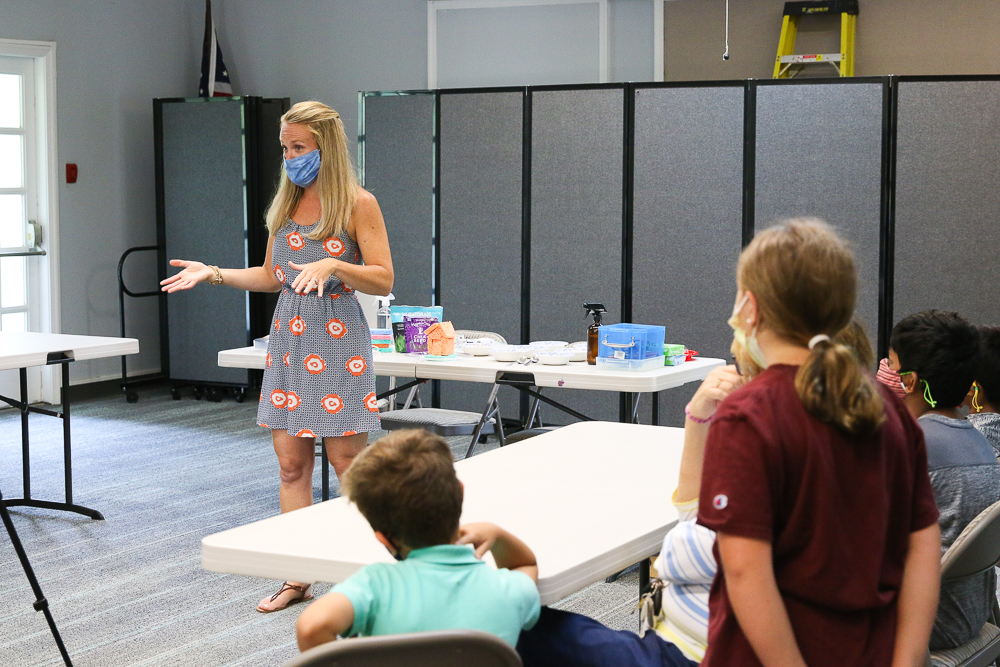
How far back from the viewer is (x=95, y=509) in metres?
4.27

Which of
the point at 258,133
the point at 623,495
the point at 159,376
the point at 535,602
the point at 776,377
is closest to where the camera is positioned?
the point at 776,377

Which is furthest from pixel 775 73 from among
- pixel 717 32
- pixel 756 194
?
pixel 756 194

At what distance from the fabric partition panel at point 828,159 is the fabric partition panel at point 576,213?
761mm

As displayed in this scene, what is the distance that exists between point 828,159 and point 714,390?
12.7 feet

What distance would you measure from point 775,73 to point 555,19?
1.37 metres

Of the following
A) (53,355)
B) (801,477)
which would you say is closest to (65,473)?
(53,355)

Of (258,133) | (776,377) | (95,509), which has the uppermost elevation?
(258,133)

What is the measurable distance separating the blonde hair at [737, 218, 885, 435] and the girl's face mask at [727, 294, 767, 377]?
30 millimetres

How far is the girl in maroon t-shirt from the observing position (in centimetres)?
119

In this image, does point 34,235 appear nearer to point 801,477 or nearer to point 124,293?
point 124,293

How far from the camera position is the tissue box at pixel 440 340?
3.89m

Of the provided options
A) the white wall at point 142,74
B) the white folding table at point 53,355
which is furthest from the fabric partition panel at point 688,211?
the white folding table at point 53,355

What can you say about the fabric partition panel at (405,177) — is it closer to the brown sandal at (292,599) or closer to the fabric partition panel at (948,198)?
the fabric partition panel at (948,198)

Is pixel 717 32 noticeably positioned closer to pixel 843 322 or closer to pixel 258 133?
pixel 258 133
